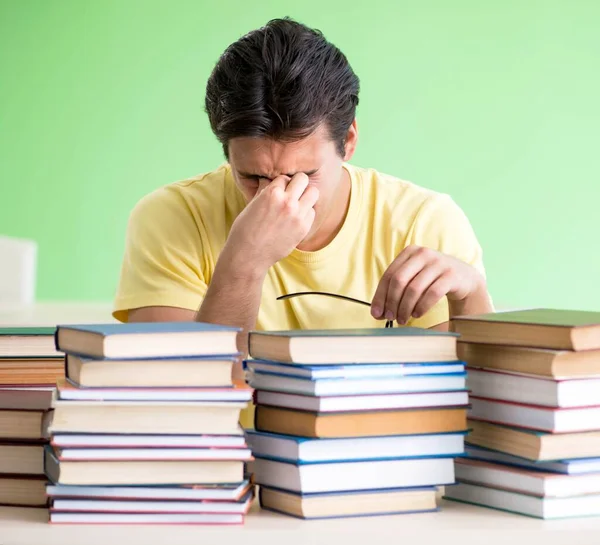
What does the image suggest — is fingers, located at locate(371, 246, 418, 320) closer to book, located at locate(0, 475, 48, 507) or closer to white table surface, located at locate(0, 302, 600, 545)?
white table surface, located at locate(0, 302, 600, 545)

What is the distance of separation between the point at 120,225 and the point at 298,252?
3.54 metres

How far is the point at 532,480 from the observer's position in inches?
40.4

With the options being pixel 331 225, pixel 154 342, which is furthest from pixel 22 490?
pixel 331 225

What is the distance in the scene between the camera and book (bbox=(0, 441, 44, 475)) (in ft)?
3.55

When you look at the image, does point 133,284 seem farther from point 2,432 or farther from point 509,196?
point 509,196

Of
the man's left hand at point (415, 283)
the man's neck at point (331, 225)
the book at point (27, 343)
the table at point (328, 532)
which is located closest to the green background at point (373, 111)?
the man's neck at point (331, 225)

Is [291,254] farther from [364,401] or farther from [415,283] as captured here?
[364,401]

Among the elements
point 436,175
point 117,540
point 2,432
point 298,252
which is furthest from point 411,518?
point 436,175

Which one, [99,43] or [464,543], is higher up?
[99,43]

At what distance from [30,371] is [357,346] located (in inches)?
16.4

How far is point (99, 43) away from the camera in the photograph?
539cm

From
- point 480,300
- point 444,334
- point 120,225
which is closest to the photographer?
point 444,334

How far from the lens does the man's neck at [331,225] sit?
2.01 m

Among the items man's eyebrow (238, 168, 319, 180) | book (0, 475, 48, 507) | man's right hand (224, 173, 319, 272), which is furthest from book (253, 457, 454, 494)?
man's eyebrow (238, 168, 319, 180)
